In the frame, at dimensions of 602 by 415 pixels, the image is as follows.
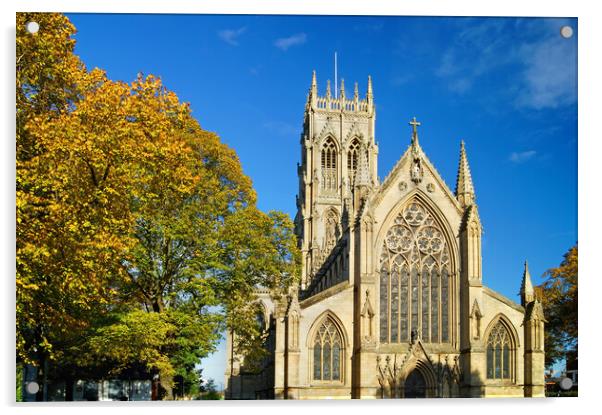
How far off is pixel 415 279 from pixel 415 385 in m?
2.77

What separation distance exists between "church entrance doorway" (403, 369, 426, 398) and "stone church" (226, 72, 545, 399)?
0.03 m

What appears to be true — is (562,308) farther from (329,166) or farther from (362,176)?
(329,166)

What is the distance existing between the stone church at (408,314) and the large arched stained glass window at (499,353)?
0.03m

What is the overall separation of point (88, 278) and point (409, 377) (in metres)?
10.4

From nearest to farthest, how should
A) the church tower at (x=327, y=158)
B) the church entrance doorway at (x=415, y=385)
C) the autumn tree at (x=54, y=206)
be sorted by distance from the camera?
the autumn tree at (x=54, y=206)
the church entrance doorway at (x=415, y=385)
the church tower at (x=327, y=158)

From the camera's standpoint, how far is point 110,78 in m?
12.8

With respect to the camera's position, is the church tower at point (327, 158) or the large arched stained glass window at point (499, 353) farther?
the church tower at point (327, 158)

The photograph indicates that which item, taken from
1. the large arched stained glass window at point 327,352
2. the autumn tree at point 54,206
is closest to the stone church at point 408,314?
the large arched stained glass window at point 327,352

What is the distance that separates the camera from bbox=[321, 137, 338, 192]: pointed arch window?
137 feet

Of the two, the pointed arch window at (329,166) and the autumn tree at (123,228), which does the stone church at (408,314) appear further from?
the pointed arch window at (329,166)

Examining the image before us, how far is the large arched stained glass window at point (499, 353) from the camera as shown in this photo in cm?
1900

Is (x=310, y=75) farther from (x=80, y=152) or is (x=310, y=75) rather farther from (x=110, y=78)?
(x=80, y=152)

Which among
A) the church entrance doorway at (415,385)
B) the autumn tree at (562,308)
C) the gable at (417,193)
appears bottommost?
the church entrance doorway at (415,385)
